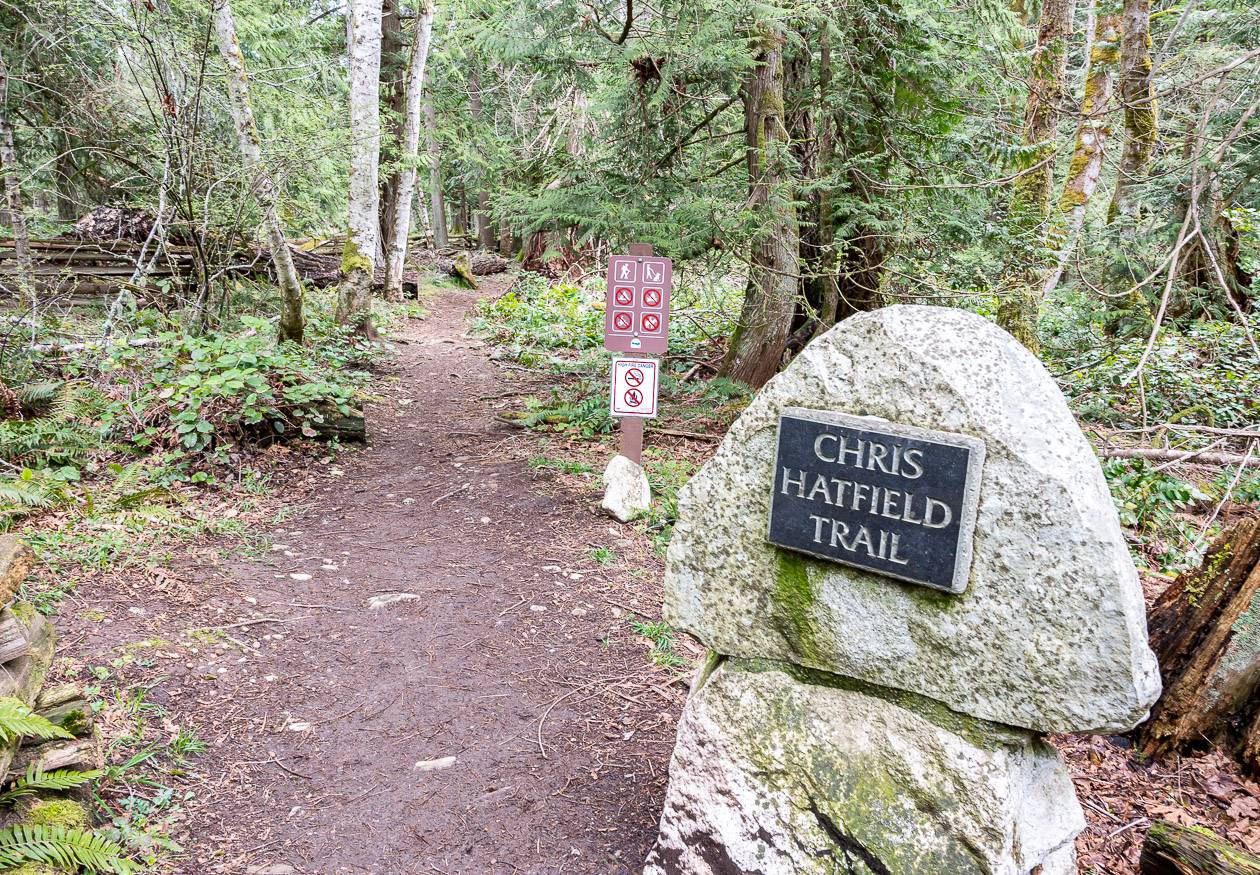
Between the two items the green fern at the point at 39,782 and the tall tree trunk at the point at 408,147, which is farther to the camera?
the tall tree trunk at the point at 408,147

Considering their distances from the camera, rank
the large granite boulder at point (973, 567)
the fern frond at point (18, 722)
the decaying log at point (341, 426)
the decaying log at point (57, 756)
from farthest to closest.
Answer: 1. the decaying log at point (341, 426)
2. the decaying log at point (57, 756)
3. the fern frond at point (18, 722)
4. the large granite boulder at point (973, 567)

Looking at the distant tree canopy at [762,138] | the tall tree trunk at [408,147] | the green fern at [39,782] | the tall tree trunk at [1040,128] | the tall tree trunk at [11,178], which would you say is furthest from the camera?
the tall tree trunk at [408,147]

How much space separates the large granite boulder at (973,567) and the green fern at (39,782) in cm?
240

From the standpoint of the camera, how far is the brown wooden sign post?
6.14 meters

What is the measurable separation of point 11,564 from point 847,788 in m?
3.21

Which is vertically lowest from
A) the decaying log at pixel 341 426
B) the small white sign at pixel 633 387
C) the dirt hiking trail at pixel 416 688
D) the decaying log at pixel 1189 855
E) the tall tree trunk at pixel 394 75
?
the dirt hiking trail at pixel 416 688

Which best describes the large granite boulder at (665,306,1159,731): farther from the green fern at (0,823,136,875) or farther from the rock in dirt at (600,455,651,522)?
the rock in dirt at (600,455,651,522)

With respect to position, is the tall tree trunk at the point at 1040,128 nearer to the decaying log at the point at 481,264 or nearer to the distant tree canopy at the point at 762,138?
the distant tree canopy at the point at 762,138

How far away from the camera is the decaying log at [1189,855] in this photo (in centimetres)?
259

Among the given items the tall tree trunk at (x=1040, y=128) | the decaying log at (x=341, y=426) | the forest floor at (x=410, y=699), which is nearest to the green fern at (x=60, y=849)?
the forest floor at (x=410, y=699)

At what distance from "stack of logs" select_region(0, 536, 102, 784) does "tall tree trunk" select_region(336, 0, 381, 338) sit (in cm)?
826

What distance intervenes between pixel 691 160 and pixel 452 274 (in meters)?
15.0

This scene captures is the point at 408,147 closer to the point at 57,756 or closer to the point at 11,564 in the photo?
the point at 11,564

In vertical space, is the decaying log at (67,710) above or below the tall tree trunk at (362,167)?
below
